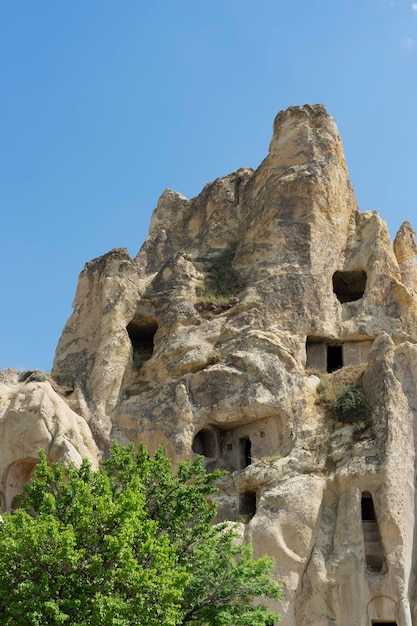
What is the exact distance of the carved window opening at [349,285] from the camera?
94.5 feet

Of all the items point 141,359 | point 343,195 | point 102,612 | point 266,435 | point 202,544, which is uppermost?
point 343,195

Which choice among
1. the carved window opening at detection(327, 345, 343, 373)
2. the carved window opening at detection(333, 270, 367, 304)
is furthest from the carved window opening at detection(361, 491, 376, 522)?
the carved window opening at detection(333, 270, 367, 304)

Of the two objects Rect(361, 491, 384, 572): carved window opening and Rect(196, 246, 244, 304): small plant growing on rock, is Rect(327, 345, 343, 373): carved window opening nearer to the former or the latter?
Rect(196, 246, 244, 304): small plant growing on rock

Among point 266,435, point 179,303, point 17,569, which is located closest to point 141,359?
point 179,303

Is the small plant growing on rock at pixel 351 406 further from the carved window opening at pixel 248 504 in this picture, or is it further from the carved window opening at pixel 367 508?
the carved window opening at pixel 248 504

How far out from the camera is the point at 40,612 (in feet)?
41.8

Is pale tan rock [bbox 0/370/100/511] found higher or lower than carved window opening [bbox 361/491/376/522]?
higher

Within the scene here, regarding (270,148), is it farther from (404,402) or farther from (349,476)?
(349,476)

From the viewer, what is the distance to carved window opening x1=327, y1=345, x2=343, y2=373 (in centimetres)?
2722

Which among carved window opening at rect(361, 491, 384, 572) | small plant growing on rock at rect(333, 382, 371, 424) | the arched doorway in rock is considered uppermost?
small plant growing on rock at rect(333, 382, 371, 424)

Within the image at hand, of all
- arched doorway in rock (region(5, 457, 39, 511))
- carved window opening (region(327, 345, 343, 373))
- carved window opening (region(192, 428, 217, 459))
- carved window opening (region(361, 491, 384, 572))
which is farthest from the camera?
carved window opening (region(327, 345, 343, 373))

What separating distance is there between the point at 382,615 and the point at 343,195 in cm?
1535

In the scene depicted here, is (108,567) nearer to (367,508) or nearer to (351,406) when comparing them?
(367,508)

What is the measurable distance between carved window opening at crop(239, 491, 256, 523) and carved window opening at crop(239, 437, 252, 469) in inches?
68.0
